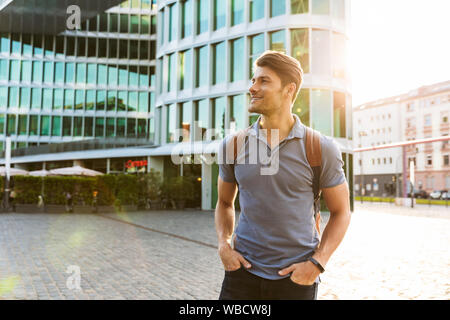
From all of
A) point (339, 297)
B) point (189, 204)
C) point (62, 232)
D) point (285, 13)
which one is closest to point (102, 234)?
point (62, 232)

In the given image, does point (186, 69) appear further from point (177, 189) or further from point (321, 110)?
point (321, 110)

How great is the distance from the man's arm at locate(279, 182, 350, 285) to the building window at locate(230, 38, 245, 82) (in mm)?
25720

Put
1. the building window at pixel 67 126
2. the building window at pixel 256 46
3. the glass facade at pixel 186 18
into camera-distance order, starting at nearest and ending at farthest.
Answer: the building window at pixel 256 46, the glass facade at pixel 186 18, the building window at pixel 67 126

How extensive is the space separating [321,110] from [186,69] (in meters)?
9.40

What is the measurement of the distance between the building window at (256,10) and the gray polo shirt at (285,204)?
25.9 meters

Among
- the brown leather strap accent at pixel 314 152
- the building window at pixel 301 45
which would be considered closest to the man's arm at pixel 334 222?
the brown leather strap accent at pixel 314 152

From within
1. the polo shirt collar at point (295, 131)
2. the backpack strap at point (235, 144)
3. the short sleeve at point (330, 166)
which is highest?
the polo shirt collar at point (295, 131)

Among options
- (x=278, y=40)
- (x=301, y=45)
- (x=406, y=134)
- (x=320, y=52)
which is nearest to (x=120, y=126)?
(x=278, y=40)

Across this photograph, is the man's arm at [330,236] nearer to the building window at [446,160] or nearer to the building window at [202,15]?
the building window at [202,15]

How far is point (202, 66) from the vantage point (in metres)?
29.8

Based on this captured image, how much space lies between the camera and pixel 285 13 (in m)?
26.0

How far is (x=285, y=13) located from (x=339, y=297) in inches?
873

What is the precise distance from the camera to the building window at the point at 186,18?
30.4 m

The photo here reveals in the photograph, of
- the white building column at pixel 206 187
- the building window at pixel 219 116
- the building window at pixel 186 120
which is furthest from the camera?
the building window at pixel 186 120
